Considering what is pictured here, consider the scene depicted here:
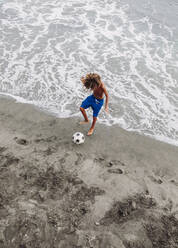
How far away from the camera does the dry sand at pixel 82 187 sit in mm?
2896

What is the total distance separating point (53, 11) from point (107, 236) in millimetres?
13037

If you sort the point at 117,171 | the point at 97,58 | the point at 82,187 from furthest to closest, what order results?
the point at 97,58, the point at 117,171, the point at 82,187

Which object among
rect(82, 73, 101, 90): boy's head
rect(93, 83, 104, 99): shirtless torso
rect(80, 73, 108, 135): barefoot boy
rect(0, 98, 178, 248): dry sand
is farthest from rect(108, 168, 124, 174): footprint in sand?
rect(82, 73, 101, 90): boy's head

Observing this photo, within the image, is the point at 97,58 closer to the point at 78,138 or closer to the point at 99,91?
the point at 99,91

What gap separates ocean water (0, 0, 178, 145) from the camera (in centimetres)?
589

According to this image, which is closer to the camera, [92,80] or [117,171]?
[117,171]

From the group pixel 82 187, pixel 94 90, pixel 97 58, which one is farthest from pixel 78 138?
pixel 97 58

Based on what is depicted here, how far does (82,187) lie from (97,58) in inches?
237

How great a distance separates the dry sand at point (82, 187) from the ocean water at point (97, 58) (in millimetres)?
757

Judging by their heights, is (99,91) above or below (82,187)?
above

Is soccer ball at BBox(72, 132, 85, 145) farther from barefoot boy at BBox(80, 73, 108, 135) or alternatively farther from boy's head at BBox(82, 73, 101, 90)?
boy's head at BBox(82, 73, 101, 90)

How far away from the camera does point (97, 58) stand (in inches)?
326

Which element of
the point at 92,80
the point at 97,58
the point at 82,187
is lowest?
the point at 82,187

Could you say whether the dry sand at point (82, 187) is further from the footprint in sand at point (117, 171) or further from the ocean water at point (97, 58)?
the ocean water at point (97, 58)
